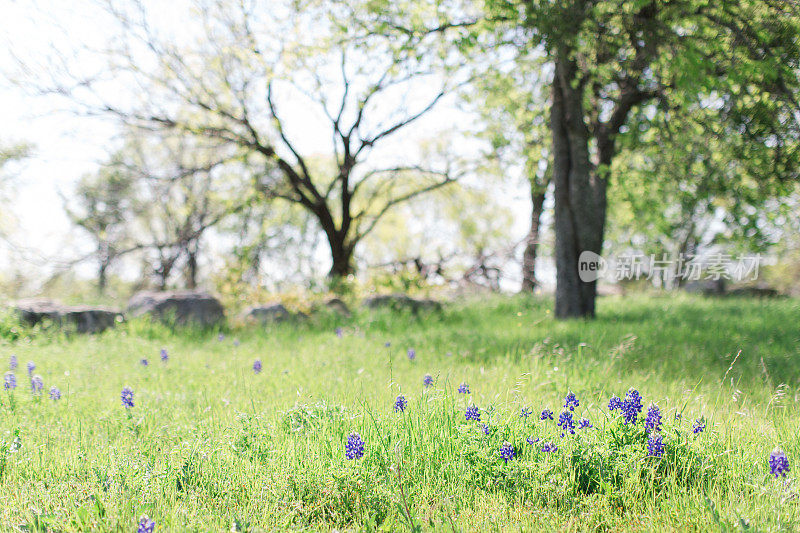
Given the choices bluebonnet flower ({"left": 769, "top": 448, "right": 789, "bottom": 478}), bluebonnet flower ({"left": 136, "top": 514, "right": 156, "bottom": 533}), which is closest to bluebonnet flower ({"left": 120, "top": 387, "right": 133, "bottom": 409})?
bluebonnet flower ({"left": 136, "top": 514, "right": 156, "bottom": 533})

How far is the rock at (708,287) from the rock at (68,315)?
1649cm

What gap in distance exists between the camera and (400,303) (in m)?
10.7

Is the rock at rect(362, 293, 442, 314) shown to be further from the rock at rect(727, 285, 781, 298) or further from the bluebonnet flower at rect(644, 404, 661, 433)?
the rock at rect(727, 285, 781, 298)

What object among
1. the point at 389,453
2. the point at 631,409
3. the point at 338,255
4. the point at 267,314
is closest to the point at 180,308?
the point at 267,314

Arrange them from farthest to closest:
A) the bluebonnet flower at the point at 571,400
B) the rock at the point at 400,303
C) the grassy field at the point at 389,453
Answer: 1. the rock at the point at 400,303
2. the bluebonnet flower at the point at 571,400
3. the grassy field at the point at 389,453

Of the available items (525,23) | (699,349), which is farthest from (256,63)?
(699,349)

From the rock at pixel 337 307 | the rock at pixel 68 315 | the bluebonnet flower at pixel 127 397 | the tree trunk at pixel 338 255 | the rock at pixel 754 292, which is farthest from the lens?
the rock at pixel 754 292

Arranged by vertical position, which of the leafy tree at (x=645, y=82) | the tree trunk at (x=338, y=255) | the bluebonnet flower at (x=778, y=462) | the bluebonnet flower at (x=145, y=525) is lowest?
the bluebonnet flower at (x=145, y=525)

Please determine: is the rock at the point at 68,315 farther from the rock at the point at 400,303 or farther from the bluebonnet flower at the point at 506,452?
the bluebonnet flower at the point at 506,452

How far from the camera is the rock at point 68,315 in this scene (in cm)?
875

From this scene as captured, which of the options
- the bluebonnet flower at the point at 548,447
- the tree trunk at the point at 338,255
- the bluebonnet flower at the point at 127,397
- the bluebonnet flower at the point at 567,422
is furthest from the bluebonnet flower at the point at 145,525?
the tree trunk at the point at 338,255

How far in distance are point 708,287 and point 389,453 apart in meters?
17.3

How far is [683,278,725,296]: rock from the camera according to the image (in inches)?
655

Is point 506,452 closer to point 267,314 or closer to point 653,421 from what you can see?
point 653,421
